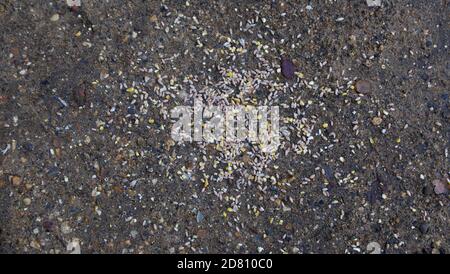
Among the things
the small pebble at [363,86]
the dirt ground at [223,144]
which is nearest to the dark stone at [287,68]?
the dirt ground at [223,144]

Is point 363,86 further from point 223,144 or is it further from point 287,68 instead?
point 223,144

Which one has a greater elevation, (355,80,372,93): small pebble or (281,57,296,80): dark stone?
(281,57,296,80): dark stone

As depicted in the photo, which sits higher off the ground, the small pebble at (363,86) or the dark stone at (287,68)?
the dark stone at (287,68)

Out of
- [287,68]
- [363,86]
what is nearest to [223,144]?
[287,68]

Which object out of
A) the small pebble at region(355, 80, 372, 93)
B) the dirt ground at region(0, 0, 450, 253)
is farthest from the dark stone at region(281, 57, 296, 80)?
the small pebble at region(355, 80, 372, 93)

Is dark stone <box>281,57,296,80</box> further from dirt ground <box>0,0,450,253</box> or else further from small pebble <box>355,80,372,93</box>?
small pebble <box>355,80,372,93</box>

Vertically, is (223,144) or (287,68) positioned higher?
(287,68)

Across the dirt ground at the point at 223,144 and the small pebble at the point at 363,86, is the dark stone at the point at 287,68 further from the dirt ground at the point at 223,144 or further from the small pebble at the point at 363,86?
the small pebble at the point at 363,86

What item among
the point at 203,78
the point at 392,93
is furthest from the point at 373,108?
the point at 203,78
